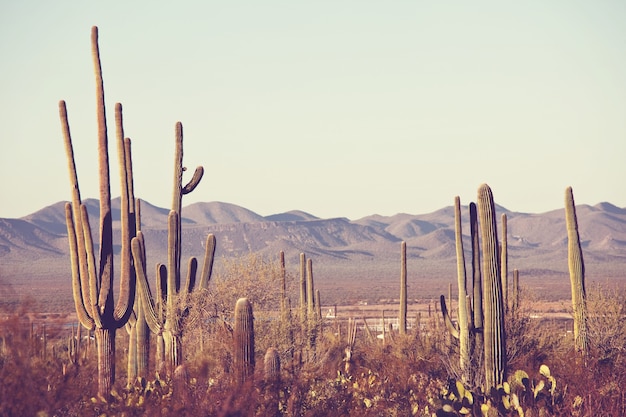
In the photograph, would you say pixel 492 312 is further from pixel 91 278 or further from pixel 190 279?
pixel 91 278

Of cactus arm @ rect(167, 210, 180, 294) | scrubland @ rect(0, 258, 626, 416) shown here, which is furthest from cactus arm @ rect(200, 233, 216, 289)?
cactus arm @ rect(167, 210, 180, 294)

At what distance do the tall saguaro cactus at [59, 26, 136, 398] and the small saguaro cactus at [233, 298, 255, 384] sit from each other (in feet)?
11.1

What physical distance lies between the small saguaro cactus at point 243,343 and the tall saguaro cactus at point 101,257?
340cm

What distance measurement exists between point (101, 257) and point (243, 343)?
4784 millimetres

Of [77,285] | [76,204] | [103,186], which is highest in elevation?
[103,186]

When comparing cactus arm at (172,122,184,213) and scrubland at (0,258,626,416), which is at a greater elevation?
cactus arm at (172,122,184,213)

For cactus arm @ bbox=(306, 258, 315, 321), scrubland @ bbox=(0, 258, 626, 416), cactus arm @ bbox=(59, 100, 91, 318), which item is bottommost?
scrubland @ bbox=(0, 258, 626, 416)

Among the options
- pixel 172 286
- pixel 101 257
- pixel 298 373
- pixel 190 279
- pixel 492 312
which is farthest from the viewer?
pixel 190 279

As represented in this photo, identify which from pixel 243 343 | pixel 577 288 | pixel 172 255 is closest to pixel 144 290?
pixel 172 255

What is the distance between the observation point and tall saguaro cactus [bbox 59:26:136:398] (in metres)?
17.7

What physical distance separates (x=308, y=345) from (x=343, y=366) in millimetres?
1199

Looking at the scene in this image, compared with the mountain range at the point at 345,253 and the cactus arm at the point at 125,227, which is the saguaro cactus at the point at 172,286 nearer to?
the cactus arm at the point at 125,227

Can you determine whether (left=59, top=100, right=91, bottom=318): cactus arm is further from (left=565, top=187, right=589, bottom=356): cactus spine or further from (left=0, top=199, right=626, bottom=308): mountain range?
(left=0, top=199, right=626, bottom=308): mountain range

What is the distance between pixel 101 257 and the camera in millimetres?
18297
